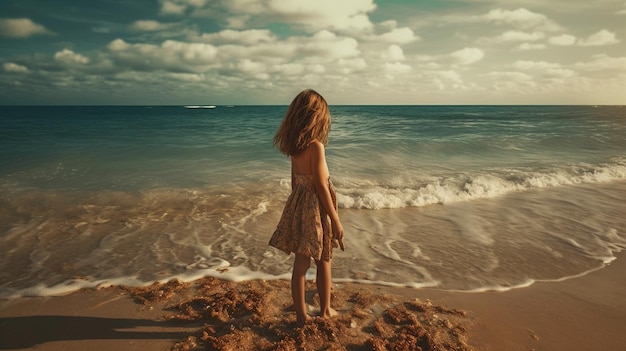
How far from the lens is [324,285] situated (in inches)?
122

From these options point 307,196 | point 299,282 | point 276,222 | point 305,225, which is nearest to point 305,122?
point 307,196

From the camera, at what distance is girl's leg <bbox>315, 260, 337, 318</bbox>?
301 cm

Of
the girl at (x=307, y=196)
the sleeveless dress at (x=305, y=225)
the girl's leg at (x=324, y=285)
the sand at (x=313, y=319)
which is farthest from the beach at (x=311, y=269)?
the sleeveless dress at (x=305, y=225)

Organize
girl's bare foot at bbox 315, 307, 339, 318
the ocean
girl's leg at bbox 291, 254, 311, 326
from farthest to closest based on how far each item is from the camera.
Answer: the ocean, girl's bare foot at bbox 315, 307, 339, 318, girl's leg at bbox 291, 254, 311, 326

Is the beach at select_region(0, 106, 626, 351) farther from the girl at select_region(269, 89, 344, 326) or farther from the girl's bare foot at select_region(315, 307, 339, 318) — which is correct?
the girl at select_region(269, 89, 344, 326)

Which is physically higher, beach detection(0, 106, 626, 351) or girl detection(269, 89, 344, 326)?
girl detection(269, 89, 344, 326)

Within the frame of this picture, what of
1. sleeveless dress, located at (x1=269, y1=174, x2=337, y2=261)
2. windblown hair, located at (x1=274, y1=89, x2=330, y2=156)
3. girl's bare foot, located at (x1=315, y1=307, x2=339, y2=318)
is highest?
windblown hair, located at (x1=274, y1=89, x2=330, y2=156)

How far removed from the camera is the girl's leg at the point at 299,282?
A: 2953 mm

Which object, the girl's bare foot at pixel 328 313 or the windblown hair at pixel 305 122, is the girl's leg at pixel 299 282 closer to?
the girl's bare foot at pixel 328 313

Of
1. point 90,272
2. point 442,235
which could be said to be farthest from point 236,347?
point 442,235

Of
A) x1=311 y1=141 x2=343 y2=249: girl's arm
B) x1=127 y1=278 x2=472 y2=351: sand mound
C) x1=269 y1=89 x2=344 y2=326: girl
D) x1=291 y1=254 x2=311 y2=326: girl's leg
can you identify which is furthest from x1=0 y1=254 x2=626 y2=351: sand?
x1=311 y1=141 x2=343 y2=249: girl's arm

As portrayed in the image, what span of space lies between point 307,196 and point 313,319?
3.94 ft

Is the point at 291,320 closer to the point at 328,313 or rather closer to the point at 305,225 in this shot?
the point at 328,313

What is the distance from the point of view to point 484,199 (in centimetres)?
828
